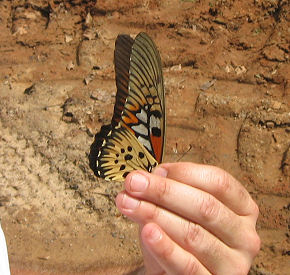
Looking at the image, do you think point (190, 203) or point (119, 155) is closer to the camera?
point (190, 203)

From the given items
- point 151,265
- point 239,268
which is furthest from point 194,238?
point 151,265

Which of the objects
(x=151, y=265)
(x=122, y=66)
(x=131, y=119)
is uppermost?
(x=122, y=66)

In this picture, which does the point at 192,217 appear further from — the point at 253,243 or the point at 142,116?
the point at 142,116

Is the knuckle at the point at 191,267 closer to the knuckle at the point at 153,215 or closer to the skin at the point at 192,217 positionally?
the skin at the point at 192,217

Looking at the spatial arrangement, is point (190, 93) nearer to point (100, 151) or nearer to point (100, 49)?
point (100, 49)

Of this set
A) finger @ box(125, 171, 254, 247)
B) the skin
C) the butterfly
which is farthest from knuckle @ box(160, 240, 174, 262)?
the butterfly

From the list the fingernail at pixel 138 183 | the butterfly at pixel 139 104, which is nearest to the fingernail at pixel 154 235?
the fingernail at pixel 138 183

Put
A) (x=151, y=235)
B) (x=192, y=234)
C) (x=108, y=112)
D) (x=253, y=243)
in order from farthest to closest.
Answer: (x=108, y=112), (x=253, y=243), (x=192, y=234), (x=151, y=235)

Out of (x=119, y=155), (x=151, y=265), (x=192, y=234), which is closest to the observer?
(x=192, y=234)
